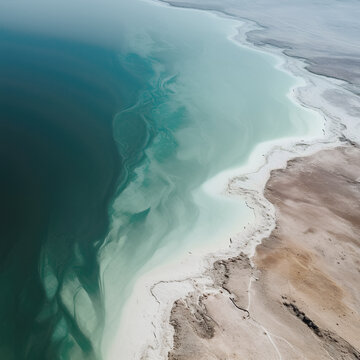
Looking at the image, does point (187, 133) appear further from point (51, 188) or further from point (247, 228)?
point (51, 188)

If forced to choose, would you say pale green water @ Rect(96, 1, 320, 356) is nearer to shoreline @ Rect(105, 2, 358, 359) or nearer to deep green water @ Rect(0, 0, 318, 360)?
deep green water @ Rect(0, 0, 318, 360)

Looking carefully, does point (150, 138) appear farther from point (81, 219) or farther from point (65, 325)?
point (65, 325)

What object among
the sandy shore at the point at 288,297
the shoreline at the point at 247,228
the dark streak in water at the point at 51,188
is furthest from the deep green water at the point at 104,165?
the sandy shore at the point at 288,297

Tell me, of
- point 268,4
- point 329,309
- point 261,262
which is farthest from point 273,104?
point 268,4

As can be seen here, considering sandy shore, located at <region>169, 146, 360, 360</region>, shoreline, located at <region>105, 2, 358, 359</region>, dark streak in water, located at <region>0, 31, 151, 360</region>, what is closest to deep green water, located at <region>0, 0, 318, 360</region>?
dark streak in water, located at <region>0, 31, 151, 360</region>

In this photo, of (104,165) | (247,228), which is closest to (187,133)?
(104,165)

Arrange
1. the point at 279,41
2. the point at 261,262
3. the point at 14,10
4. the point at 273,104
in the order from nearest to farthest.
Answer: the point at 261,262 → the point at 273,104 → the point at 279,41 → the point at 14,10
